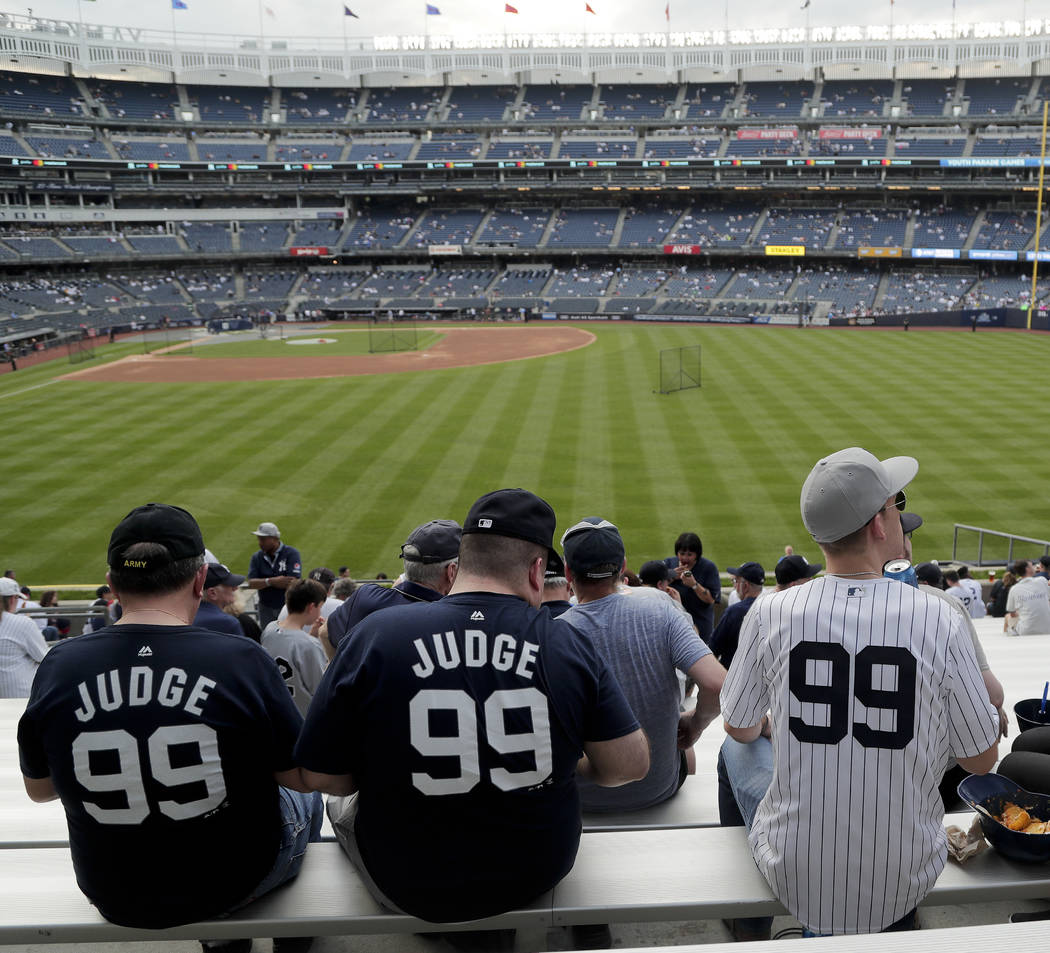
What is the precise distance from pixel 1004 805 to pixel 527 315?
63946 millimetres

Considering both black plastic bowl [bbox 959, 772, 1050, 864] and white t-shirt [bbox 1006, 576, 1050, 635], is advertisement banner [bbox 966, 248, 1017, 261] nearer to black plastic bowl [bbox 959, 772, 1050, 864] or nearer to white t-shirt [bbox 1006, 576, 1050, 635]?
white t-shirt [bbox 1006, 576, 1050, 635]

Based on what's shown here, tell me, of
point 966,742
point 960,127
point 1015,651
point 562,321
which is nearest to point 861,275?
point 960,127

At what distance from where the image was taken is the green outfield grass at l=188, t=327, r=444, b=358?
4948cm

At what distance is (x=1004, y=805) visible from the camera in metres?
3.23

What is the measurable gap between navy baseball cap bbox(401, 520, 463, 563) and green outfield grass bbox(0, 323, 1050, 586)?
13.8 metres

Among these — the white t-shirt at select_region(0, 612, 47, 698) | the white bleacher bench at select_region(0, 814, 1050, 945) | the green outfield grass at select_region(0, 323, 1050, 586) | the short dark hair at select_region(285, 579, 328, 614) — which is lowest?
the green outfield grass at select_region(0, 323, 1050, 586)

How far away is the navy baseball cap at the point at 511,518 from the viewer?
3.06 meters

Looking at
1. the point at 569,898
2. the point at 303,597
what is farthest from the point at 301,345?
the point at 569,898

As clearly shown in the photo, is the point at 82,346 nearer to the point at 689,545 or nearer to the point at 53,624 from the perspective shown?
the point at 53,624

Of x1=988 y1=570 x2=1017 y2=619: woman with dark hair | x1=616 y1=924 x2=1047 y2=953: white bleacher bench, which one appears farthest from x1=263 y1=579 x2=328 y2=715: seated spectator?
x1=988 y1=570 x2=1017 y2=619: woman with dark hair

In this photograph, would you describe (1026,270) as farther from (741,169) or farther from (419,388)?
(419,388)

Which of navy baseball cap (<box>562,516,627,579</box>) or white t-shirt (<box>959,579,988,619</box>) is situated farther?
white t-shirt (<box>959,579,988,619</box>)

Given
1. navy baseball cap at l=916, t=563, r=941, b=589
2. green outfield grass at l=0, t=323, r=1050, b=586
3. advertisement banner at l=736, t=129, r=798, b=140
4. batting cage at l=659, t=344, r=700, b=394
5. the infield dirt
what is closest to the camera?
navy baseball cap at l=916, t=563, r=941, b=589

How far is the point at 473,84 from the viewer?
3238 inches
